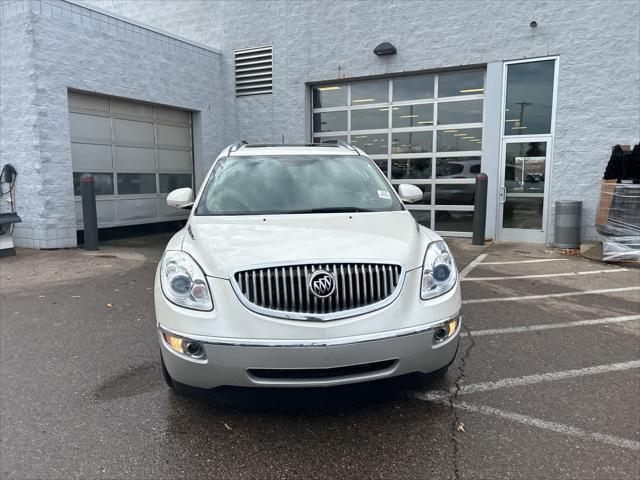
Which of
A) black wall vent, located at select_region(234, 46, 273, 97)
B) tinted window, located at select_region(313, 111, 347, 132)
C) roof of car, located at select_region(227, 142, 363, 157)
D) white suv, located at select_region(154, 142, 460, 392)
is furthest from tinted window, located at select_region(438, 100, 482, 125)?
white suv, located at select_region(154, 142, 460, 392)

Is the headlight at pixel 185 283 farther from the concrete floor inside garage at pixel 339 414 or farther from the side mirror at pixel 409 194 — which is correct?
the side mirror at pixel 409 194

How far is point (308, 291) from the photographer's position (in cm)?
261

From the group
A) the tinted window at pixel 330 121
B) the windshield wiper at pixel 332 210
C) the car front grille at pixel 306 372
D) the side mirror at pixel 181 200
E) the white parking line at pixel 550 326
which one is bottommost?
the white parking line at pixel 550 326

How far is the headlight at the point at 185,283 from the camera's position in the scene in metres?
2.68

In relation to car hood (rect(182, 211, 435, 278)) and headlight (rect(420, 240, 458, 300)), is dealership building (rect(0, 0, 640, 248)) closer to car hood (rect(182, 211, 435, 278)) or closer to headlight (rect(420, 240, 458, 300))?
car hood (rect(182, 211, 435, 278))

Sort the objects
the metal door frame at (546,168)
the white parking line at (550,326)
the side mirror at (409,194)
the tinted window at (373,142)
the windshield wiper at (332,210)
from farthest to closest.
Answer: the tinted window at (373,142)
the metal door frame at (546,168)
the white parking line at (550,326)
the side mirror at (409,194)
the windshield wiper at (332,210)

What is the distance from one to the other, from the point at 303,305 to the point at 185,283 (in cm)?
70

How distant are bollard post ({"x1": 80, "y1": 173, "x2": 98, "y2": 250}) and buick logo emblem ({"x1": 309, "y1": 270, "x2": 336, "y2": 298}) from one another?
25.7 ft

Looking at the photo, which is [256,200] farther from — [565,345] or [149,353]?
[565,345]

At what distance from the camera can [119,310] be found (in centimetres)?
541

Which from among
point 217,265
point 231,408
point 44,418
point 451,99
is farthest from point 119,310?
point 451,99

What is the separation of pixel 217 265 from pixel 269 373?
2.18ft

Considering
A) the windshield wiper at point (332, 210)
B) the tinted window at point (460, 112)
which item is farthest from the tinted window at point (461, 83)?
the windshield wiper at point (332, 210)

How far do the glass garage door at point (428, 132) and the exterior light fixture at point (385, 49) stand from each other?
0.70m
